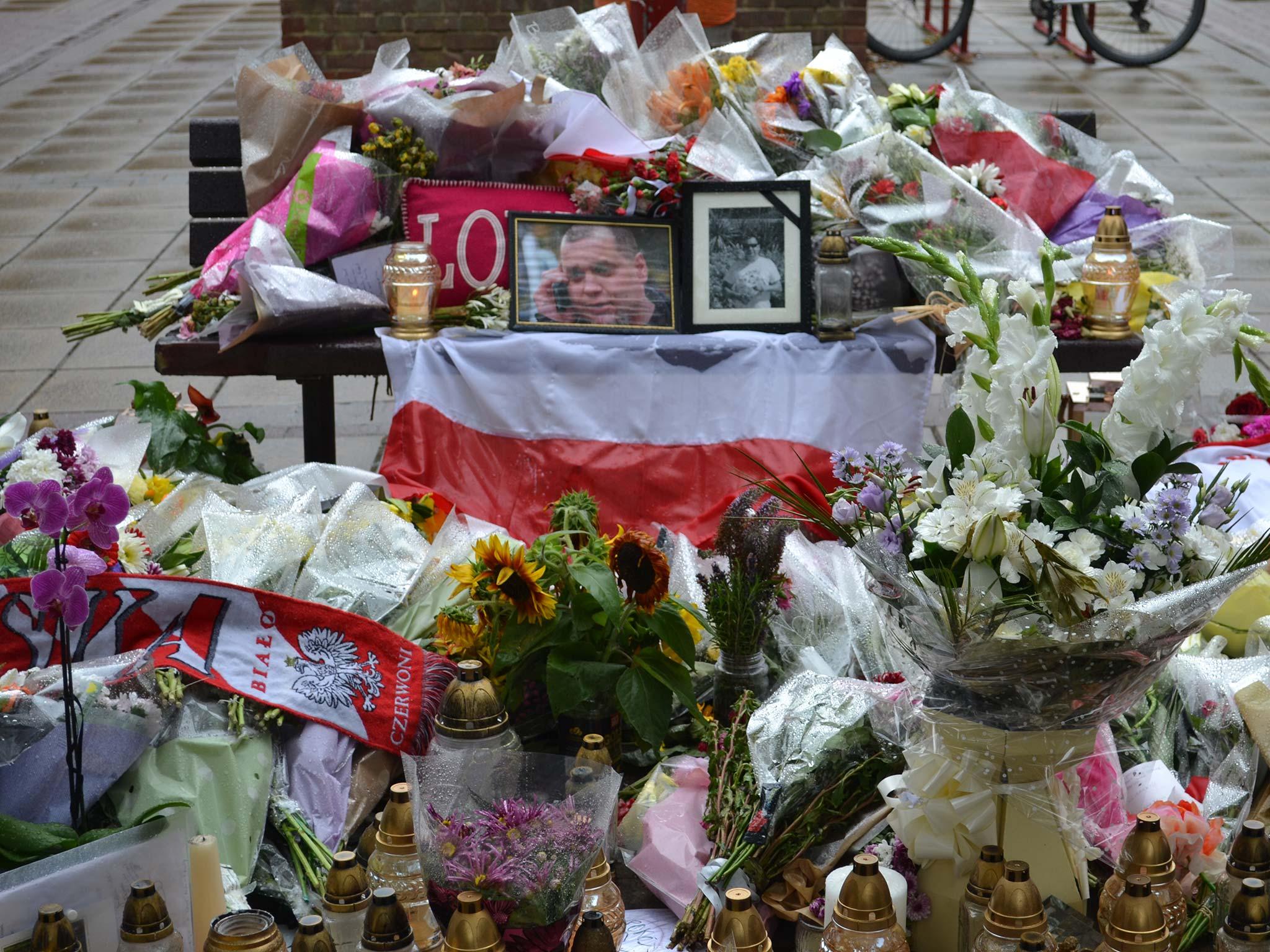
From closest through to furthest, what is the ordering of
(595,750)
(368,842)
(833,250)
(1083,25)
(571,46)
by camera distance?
(368,842), (595,750), (833,250), (571,46), (1083,25)

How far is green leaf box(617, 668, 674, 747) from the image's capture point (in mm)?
2203

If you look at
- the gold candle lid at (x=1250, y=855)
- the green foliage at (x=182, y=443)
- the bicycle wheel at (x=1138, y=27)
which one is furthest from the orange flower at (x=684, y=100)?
the bicycle wheel at (x=1138, y=27)

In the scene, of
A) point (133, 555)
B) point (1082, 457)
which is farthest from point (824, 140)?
point (1082, 457)

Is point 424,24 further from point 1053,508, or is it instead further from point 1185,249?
point 1053,508

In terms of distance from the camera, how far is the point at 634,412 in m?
3.67

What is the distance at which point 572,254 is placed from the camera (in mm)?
3756

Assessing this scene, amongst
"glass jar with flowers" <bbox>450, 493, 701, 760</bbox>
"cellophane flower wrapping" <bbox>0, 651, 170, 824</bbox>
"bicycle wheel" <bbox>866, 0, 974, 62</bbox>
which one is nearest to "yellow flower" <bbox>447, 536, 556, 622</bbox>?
"glass jar with flowers" <bbox>450, 493, 701, 760</bbox>

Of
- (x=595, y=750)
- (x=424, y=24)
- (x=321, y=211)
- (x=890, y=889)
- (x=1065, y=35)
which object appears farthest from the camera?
(x=1065, y=35)

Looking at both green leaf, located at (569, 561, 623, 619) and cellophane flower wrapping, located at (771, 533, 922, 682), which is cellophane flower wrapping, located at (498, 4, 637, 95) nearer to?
cellophane flower wrapping, located at (771, 533, 922, 682)

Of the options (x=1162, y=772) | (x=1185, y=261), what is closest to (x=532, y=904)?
(x=1162, y=772)

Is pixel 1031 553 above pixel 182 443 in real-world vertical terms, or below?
above

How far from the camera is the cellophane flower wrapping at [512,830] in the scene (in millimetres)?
1618

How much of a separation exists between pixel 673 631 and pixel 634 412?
1.46 meters

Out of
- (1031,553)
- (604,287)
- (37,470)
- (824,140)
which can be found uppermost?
(824,140)
